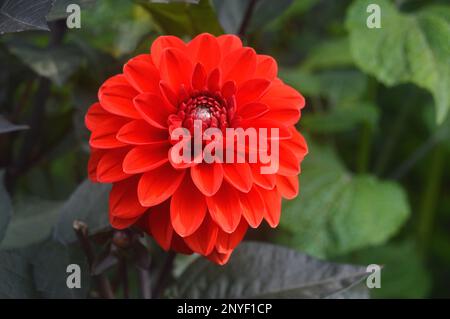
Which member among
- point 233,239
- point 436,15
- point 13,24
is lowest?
point 233,239

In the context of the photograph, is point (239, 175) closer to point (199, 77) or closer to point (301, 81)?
point (199, 77)

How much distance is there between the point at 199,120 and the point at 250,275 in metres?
0.20

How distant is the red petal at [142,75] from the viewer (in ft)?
1.58

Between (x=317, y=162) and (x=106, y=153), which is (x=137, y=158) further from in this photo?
(x=317, y=162)

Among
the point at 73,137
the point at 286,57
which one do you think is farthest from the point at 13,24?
the point at 286,57

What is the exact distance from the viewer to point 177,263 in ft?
2.42

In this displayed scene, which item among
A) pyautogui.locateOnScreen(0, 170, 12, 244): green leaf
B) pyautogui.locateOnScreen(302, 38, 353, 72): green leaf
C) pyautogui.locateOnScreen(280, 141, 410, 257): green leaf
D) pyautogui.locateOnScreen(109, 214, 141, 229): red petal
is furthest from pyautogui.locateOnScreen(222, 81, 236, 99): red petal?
pyautogui.locateOnScreen(302, 38, 353, 72): green leaf

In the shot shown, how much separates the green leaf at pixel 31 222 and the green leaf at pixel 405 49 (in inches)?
13.2

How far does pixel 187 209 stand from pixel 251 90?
0.09m

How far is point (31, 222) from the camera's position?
27.4 inches

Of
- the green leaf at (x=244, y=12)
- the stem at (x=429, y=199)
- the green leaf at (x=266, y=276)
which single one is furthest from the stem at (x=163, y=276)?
the stem at (x=429, y=199)

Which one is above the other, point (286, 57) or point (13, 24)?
point (286, 57)

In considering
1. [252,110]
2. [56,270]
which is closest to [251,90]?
[252,110]

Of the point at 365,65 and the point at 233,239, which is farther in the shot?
the point at 365,65
